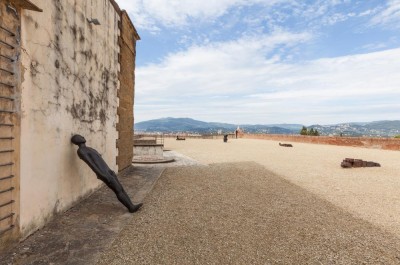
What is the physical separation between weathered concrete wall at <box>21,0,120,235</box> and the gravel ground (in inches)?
56.9

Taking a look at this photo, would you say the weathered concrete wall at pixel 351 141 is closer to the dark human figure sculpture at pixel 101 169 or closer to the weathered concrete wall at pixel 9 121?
the dark human figure sculpture at pixel 101 169

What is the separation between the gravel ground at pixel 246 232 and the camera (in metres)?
3.57

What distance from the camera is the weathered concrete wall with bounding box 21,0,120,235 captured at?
3.94 m

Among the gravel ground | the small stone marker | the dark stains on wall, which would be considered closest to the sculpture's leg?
the gravel ground

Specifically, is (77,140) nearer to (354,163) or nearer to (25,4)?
(25,4)

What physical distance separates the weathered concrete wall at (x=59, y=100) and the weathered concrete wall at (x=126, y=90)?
5.59 ft

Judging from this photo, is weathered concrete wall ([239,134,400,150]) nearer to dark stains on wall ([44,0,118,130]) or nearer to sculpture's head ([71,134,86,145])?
dark stains on wall ([44,0,118,130])

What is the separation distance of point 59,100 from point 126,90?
518cm

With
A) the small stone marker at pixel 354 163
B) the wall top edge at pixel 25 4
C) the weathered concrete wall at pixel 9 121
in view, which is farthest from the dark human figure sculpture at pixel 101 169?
the small stone marker at pixel 354 163

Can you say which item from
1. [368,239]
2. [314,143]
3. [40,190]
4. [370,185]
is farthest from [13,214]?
[314,143]

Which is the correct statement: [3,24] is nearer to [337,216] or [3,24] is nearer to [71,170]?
[71,170]

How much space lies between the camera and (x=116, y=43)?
830 centimetres

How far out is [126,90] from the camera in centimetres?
991

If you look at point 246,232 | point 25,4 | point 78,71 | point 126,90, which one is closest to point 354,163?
point 246,232
